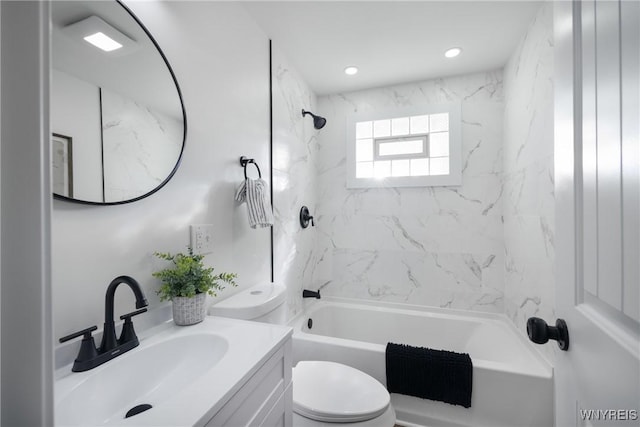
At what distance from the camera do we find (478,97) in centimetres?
232

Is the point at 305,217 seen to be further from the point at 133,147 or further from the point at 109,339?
the point at 109,339

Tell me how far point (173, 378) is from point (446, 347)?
6.84 ft

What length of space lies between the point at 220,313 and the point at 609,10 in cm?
142

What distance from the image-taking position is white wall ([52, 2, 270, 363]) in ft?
2.66

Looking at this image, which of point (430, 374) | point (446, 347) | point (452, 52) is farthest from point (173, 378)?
point (452, 52)

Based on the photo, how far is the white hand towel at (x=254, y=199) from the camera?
Answer: 1468 millimetres

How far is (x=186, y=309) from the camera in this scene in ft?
3.34

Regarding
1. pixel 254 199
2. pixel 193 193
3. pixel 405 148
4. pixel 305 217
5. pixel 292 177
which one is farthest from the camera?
pixel 405 148

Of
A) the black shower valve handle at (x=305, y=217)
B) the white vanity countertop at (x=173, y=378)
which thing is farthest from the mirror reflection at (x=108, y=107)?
the black shower valve handle at (x=305, y=217)

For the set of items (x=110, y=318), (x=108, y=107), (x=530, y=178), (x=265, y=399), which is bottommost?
(x=265, y=399)

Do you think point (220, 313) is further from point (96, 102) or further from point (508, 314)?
point (508, 314)

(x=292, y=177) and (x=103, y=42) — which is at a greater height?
(x=103, y=42)

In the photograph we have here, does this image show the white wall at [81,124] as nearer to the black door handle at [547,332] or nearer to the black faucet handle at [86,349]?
the black faucet handle at [86,349]

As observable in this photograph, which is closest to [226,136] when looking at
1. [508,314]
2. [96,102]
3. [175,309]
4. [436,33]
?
[96,102]
